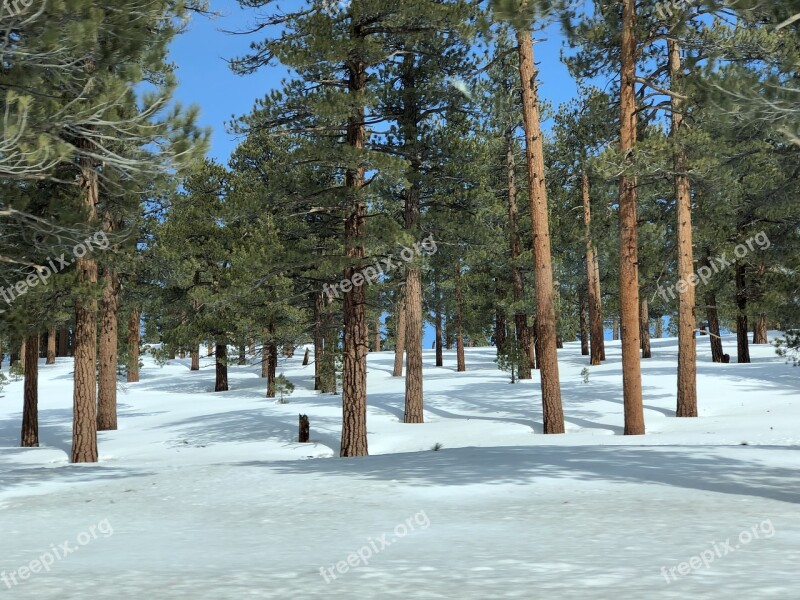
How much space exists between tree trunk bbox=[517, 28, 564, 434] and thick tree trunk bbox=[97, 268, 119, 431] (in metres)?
11.1

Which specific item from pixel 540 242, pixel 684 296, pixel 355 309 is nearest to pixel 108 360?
pixel 355 309

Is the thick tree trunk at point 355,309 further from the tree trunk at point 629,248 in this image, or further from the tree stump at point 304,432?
the tree trunk at point 629,248

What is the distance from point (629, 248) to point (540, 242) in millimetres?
1711

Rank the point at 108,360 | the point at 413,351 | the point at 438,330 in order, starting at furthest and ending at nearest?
the point at 438,330
the point at 108,360
the point at 413,351

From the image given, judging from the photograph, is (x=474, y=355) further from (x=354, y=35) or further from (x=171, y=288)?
(x=354, y=35)

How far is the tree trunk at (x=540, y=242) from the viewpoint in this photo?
1479cm

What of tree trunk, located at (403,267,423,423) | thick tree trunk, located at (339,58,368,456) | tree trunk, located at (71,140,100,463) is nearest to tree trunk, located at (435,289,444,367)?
tree trunk, located at (403,267,423,423)

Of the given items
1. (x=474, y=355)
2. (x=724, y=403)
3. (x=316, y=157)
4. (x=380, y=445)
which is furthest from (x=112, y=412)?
(x=474, y=355)

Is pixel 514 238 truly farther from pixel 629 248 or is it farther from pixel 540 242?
pixel 629 248

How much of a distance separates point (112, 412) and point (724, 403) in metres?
16.0

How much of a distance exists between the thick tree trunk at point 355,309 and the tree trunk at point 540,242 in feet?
11.9

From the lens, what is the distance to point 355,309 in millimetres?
12953

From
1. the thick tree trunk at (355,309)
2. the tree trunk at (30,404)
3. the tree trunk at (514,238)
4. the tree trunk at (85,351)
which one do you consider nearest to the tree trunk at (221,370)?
the tree trunk at (30,404)

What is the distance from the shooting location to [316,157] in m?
12.6
